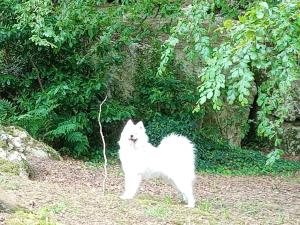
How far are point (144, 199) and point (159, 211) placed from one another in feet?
3.59

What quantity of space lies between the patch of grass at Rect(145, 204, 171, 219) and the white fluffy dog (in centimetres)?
71

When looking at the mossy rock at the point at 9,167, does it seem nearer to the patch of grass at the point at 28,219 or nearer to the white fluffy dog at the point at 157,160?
the white fluffy dog at the point at 157,160

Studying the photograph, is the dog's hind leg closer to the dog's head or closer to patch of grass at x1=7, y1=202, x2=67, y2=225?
the dog's head

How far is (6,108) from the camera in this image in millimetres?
12523

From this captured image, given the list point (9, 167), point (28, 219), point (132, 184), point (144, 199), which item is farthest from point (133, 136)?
point (28, 219)

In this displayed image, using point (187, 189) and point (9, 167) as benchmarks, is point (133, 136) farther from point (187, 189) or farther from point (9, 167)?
point (9, 167)

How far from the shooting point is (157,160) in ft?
24.2

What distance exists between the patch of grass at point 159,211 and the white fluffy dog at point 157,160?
71 cm

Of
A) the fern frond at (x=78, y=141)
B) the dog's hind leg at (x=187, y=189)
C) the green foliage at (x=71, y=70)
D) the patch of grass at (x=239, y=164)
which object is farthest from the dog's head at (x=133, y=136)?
the patch of grass at (x=239, y=164)

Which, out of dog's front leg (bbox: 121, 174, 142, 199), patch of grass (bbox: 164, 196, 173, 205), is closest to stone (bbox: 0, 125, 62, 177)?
dog's front leg (bbox: 121, 174, 142, 199)

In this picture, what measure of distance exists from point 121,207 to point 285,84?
94.5 inches

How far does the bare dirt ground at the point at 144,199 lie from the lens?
5.91 metres

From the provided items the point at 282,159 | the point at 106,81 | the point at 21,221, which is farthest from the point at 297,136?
the point at 21,221

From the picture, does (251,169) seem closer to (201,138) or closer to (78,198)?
(201,138)
